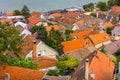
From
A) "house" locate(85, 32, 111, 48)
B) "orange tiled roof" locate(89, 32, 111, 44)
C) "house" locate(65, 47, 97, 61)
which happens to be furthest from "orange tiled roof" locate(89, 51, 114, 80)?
"orange tiled roof" locate(89, 32, 111, 44)

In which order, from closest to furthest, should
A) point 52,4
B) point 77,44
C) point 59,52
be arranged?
point 59,52
point 77,44
point 52,4

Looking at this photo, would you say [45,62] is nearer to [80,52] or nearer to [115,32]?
[80,52]

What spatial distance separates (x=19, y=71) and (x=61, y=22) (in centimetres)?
3566

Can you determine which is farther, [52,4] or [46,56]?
[52,4]

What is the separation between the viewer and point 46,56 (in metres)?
28.6

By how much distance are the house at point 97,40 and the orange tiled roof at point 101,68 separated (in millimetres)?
14909

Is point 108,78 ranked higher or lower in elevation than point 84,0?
lower

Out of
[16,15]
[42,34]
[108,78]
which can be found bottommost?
[108,78]

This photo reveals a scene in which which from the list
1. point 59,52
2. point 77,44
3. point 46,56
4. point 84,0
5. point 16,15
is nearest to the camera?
point 46,56

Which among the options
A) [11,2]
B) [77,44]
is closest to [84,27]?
[77,44]

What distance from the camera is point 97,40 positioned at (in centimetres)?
3791

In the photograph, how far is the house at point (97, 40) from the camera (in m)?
37.3

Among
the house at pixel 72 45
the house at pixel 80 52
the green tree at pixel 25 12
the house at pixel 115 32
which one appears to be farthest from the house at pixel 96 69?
the green tree at pixel 25 12

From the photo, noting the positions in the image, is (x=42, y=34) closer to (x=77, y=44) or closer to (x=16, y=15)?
(x=77, y=44)
